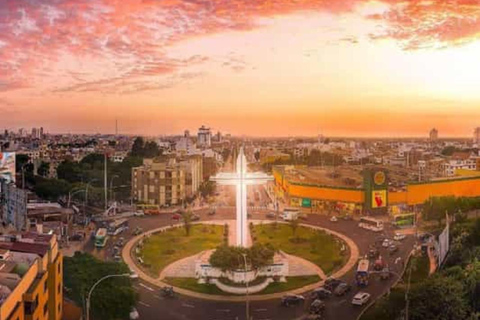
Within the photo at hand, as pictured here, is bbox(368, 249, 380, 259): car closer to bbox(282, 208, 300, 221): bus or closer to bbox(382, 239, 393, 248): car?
bbox(382, 239, 393, 248): car

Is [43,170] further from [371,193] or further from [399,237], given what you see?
[399,237]

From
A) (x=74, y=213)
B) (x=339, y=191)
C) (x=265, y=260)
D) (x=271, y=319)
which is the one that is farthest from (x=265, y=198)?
(x=271, y=319)

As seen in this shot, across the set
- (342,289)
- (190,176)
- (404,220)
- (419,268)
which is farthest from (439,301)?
(190,176)

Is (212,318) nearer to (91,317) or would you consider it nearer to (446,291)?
(91,317)

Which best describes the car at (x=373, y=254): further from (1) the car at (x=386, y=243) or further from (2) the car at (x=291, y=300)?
(2) the car at (x=291, y=300)

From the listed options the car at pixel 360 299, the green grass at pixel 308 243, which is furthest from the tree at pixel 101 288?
the green grass at pixel 308 243

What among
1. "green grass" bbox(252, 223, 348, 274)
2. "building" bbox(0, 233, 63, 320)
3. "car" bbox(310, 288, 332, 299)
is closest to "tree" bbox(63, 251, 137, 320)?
"building" bbox(0, 233, 63, 320)
